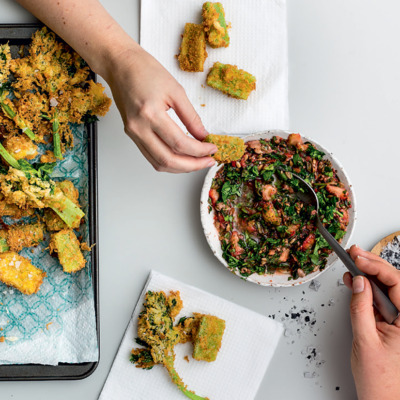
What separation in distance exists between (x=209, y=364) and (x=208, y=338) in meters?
0.11

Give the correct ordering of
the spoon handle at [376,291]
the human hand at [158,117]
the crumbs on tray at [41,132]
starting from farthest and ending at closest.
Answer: the crumbs on tray at [41,132]
the spoon handle at [376,291]
the human hand at [158,117]

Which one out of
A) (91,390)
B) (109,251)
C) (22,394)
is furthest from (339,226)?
(22,394)

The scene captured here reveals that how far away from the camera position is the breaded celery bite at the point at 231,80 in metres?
1.42

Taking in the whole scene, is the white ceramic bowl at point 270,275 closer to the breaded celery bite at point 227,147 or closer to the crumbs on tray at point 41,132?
the breaded celery bite at point 227,147

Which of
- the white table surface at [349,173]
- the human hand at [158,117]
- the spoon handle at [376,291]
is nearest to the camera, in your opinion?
the human hand at [158,117]

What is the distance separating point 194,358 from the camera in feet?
4.80

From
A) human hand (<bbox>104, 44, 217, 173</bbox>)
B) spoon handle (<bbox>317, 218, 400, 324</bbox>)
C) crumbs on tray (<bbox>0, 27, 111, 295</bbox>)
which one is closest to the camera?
human hand (<bbox>104, 44, 217, 173</bbox>)

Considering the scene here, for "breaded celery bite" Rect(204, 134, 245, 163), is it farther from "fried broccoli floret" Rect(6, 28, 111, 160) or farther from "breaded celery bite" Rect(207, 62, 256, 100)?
"fried broccoli floret" Rect(6, 28, 111, 160)

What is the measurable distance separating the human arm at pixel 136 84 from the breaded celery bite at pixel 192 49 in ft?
0.62

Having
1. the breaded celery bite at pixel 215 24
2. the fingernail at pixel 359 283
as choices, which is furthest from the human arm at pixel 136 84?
the fingernail at pixel 359 283

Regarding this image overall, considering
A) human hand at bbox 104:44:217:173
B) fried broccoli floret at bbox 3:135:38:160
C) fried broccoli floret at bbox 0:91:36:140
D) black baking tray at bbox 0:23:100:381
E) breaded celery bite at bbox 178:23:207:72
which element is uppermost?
breaded celery bite at bbox 178:23:207:72

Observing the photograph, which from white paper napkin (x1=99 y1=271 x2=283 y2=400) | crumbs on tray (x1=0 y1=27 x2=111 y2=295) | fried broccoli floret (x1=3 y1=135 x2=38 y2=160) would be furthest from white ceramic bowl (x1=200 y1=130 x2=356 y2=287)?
fried broccoli floret (x1=3 y1=135 x2=38 y2=160)

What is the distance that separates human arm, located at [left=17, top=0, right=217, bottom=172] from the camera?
1177mm

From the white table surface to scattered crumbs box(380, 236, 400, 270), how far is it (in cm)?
5
